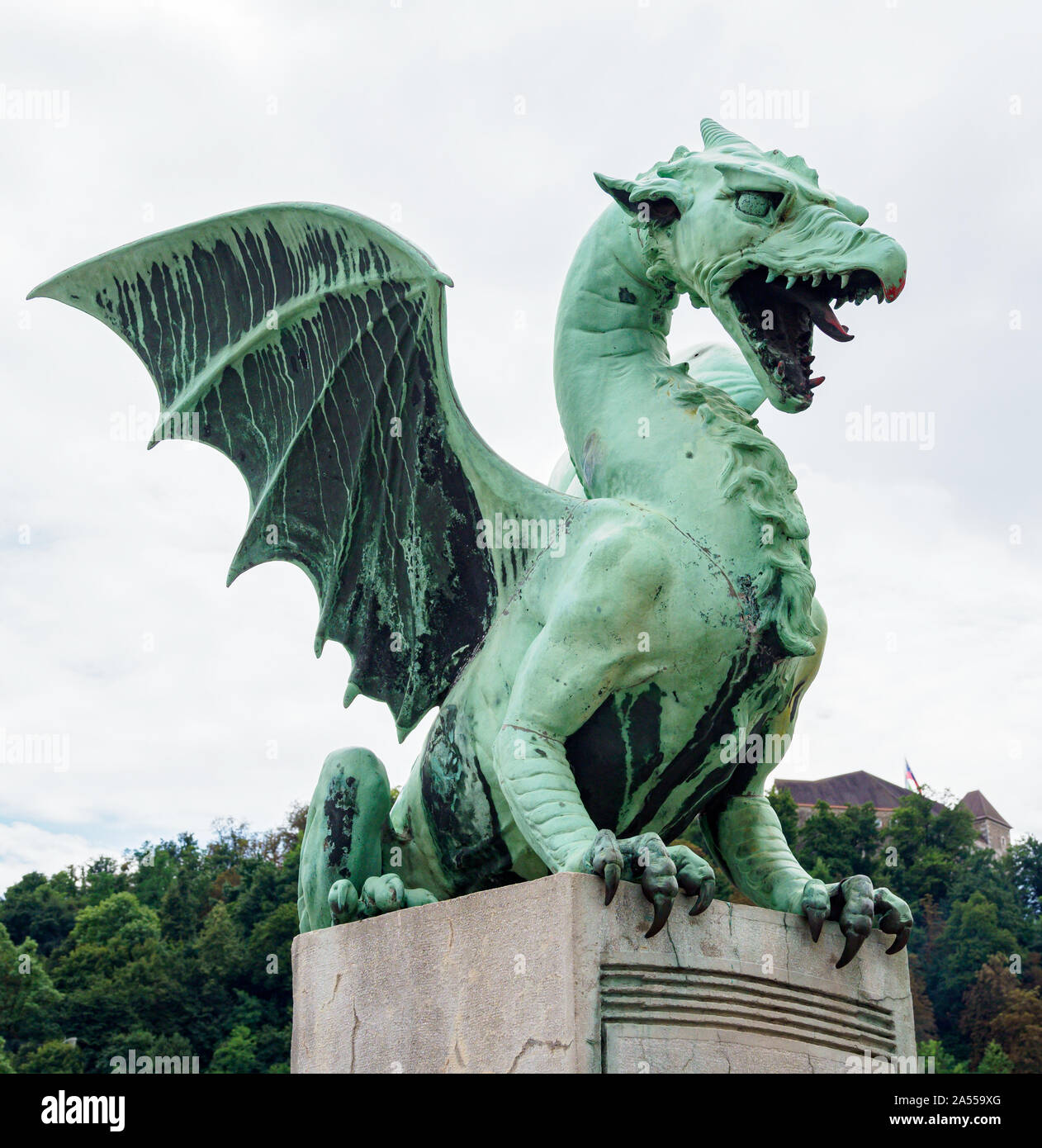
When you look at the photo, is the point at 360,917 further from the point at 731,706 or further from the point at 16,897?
the point at 16,897

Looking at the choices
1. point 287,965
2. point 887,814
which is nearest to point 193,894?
point 287,965

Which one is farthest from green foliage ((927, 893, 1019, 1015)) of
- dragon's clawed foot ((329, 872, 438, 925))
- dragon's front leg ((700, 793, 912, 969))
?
dragon's clawed foot ((329, 872, 438, 925))

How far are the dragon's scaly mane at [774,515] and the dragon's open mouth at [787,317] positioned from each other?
215 millimetres

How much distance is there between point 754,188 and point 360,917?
2.80 metres

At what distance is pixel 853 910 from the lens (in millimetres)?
4078

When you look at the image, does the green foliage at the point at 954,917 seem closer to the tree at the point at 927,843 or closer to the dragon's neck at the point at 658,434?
the tree at the point at 927,843

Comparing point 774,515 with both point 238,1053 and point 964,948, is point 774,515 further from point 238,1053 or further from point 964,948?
point 964,948

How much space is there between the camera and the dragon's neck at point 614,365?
180 inches

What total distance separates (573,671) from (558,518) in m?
0.70

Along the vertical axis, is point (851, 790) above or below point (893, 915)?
above

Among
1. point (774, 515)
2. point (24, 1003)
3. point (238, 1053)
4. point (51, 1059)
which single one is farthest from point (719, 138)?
point (24, 1003)

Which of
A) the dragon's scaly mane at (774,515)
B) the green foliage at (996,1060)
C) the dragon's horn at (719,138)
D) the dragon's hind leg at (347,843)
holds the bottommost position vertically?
the green foliage at (996,1060)

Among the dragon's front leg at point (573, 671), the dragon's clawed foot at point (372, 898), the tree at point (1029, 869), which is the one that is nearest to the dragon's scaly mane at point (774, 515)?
the dragon's front leg at point (573, 671)

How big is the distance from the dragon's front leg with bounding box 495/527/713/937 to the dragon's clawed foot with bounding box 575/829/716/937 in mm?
270
